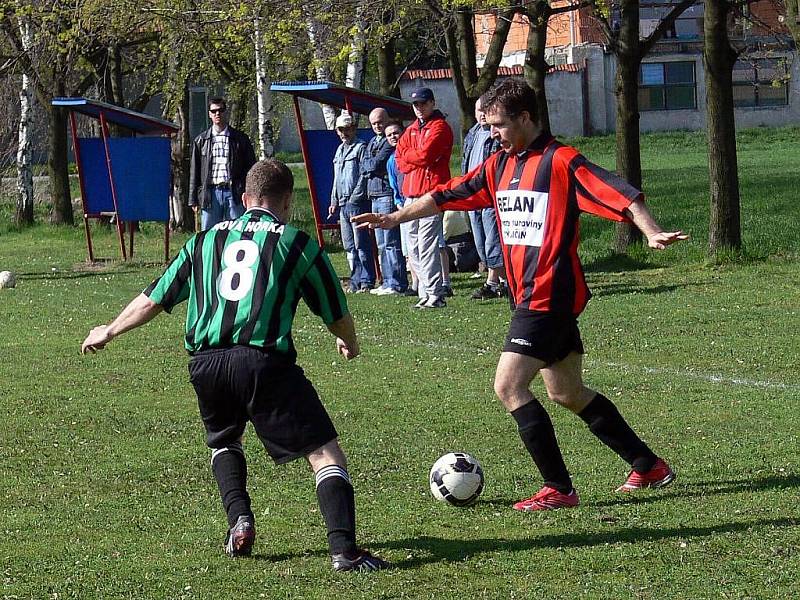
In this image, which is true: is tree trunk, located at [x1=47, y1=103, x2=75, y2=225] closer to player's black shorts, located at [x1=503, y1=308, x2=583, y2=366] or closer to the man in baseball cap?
the man in baseball cap

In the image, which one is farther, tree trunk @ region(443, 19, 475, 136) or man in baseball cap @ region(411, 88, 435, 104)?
tree trunk @ region(443, 19, 475, 136)

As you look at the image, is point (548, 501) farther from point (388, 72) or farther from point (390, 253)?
point (388, 72)

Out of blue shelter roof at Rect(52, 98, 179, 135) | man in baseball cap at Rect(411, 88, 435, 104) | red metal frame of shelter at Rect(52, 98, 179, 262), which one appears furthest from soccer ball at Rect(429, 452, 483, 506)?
blue shelter roof at Rect(52, 98, 179, 135)

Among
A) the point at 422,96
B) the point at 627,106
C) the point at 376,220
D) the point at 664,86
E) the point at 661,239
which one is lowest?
the point at 661,239

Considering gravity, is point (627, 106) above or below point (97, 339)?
above

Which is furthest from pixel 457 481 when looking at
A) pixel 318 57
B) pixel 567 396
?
pixel 318 57

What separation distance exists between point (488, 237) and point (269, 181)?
8320 mm

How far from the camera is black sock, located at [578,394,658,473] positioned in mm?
6285

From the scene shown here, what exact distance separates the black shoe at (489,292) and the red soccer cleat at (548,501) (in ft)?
25.6

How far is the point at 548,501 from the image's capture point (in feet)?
19.7

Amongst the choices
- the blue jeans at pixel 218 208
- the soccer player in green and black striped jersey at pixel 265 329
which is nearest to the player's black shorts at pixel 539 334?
the soccer player in green and black striped jersey at pixel 265 329

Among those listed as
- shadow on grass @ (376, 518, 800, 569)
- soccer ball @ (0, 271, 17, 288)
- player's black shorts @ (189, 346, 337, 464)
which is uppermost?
player's black shorts @ (189, 346, 337, 464)

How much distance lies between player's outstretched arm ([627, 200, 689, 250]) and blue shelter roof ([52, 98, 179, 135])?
49.0 ft

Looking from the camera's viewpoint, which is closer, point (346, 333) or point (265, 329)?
point (265, 329)
